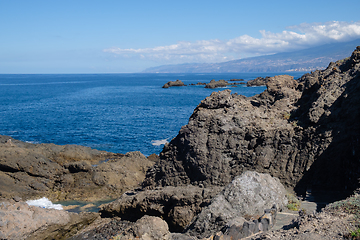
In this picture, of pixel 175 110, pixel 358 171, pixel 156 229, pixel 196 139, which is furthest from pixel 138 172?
pixel 175 110

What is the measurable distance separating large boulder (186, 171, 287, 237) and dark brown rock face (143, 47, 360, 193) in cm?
263

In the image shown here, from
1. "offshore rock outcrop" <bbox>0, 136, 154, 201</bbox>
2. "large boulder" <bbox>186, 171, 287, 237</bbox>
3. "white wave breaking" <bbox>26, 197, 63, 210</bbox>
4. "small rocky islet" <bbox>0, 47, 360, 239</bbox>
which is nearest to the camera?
"large boulder" <bbox>186, 171, 287, 237</bbox>

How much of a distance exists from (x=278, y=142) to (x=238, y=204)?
15.8 feet

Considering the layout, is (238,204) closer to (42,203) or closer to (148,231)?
(148,231)

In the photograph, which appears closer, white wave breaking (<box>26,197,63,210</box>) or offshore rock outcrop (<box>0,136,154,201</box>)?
white wave breaking (<box>26,197,63,210</box>)

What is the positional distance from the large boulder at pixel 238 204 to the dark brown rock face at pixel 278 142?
263 cm

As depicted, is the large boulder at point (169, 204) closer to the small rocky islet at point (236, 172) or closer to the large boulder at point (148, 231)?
the small rocky islet at point (236, 172)

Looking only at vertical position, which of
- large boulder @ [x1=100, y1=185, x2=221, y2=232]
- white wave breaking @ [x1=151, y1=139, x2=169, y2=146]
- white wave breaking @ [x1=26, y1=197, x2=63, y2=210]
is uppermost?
large boulder @ [x1=100, y1=185, x2=221, y2=232]

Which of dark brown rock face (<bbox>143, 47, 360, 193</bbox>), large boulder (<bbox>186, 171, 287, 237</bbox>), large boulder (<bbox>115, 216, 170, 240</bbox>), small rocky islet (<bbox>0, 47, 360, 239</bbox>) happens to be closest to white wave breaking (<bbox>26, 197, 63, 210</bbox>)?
small rocky islet (<bbox>0, 47, 360, 239</bbox>)

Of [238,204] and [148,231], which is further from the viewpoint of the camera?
[238,204]

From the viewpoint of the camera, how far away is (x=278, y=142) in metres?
15.1

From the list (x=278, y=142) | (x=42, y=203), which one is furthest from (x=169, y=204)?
(x=42, y=203)

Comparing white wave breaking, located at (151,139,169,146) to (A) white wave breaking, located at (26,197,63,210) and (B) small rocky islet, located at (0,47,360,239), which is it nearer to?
(A) white wave breaking, located at (26,197,63,210)

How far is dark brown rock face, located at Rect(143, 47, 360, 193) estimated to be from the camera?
1388 cm
